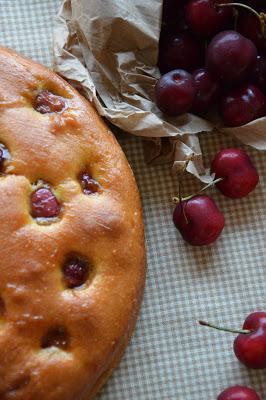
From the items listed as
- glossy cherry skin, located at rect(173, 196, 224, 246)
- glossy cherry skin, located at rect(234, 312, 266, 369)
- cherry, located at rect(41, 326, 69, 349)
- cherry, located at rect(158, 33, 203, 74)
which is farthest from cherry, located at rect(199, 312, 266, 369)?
cherry, located at rect(158, 33, 203, 74)

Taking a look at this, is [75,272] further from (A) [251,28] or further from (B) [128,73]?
(A) [251,28]

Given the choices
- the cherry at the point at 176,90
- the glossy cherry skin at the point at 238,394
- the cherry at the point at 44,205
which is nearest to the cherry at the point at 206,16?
the cherry at the point at 176,90

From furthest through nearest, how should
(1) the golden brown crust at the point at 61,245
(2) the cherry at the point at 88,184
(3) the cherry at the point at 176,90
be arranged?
(3) the cherry at the point at 176,90 → (2) the cherry at the point at 88,184 → (1) the golden brown crust at the point at 61,245

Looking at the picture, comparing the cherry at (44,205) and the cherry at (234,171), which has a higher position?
the cherry at (44,205)

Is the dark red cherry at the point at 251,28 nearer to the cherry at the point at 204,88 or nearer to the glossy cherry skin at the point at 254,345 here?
the cherry at the point at 204,88

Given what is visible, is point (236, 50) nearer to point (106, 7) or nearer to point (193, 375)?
point (106, 7)

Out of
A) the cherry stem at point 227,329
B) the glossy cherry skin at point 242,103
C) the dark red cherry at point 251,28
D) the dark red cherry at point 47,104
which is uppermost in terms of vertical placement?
the dark red cherry at point 251,28

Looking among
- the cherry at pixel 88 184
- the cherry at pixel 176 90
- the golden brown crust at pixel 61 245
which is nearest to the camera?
the golden brown crust at pixel 61 245

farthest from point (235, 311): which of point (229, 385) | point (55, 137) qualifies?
point (55, 137)
